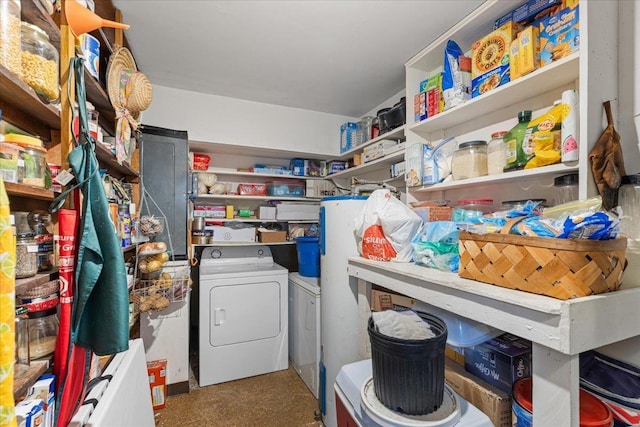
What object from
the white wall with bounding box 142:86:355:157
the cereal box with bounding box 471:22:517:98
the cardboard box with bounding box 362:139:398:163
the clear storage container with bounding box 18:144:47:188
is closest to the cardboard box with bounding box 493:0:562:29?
the cereal box with bounding box 471:22:517:98

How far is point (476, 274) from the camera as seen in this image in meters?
1.03

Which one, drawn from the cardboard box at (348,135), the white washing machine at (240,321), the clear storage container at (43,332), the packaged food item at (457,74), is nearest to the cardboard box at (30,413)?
the clear storage container at (43,332)

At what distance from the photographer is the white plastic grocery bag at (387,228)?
1.49m

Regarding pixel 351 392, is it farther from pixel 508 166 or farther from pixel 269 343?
pixel 269 343

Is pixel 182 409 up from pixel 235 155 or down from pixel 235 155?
down

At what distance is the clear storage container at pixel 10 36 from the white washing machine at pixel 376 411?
1.42 m

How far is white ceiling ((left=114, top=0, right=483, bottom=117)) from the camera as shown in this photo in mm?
1491

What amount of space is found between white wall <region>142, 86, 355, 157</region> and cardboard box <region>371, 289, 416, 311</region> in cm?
171

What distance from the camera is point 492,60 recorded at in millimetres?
1434

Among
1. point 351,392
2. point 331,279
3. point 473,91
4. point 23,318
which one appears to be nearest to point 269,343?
point 331,279

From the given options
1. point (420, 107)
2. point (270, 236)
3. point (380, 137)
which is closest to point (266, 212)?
point (270, 236)

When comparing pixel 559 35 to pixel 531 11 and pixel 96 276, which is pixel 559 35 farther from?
pixel 96 276

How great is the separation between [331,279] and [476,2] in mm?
1746

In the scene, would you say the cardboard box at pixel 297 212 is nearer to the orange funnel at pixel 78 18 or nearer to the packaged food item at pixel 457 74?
the packaged food item at pixel 457 74
